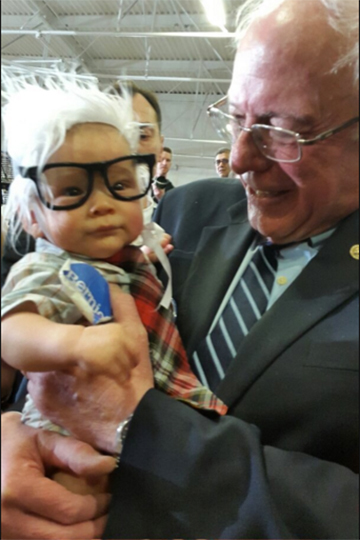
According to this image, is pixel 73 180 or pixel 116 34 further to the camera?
pixel 116 34

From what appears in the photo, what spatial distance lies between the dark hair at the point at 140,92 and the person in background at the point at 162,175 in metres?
0.03

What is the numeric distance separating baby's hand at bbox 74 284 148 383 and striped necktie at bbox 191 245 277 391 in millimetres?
80

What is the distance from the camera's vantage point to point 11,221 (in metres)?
0.31

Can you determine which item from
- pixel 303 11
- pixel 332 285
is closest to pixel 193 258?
pixel 332 285

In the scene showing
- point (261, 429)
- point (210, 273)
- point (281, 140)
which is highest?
point (281, 140)

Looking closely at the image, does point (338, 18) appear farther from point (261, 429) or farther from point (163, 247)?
point (261, 429)

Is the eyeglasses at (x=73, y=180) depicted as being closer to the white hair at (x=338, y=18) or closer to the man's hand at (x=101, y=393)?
the man's hand at (x=101, y=393)

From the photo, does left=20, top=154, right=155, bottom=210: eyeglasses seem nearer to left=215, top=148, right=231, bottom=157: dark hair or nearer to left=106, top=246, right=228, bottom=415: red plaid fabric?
left=106, top=246, right=228, bottom=415: red plaid fabric

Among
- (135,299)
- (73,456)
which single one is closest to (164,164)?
(135,299)

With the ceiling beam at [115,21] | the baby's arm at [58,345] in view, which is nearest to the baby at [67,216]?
the baby's arm at [58,345]

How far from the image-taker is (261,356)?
0.42 metres

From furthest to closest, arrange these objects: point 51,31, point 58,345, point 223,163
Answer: point 223,163 < point 51,31 < point 58,345

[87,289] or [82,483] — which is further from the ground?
[87,289]

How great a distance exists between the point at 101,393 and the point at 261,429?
0.16 metres
